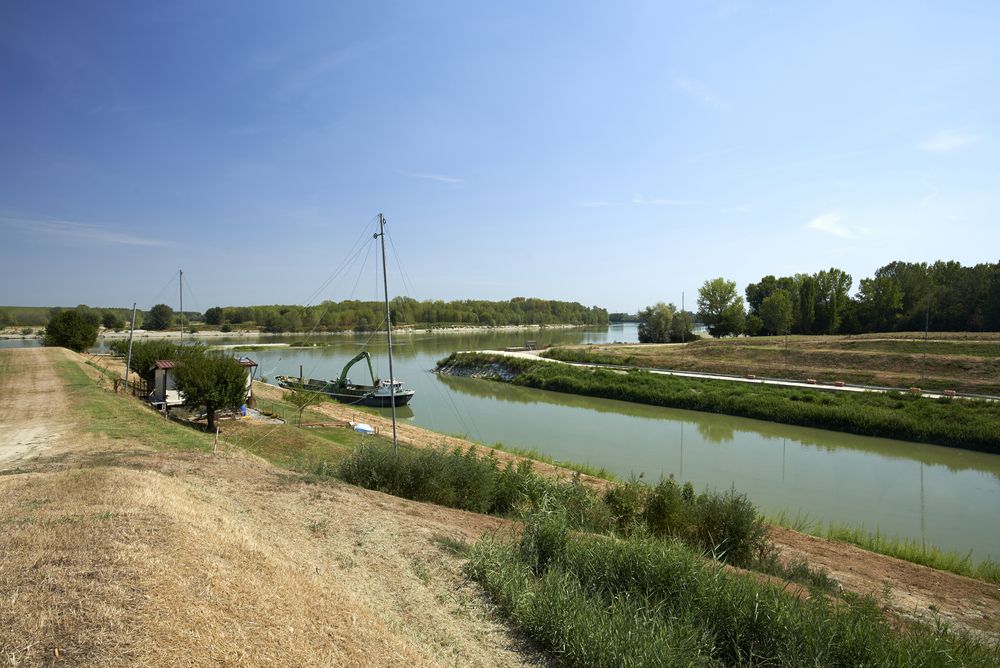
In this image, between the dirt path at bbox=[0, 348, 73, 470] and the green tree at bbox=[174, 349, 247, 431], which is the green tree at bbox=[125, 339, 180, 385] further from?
the green tree at bbox=[174, 349, 247, 431]

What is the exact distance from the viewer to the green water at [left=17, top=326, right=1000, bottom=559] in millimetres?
14719

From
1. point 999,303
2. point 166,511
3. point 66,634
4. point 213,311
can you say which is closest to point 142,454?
point 166,511

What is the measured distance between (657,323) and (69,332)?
2767 inches

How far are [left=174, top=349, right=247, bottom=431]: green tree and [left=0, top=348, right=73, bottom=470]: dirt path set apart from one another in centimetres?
346

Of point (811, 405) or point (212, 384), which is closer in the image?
point (212, 384)

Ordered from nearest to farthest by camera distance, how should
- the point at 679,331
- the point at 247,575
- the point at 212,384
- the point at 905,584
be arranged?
the point at 247,575 → the point at 905,584 → the point at 212,384 → the point at 679,331

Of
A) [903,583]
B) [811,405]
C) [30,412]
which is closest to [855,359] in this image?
[811,405]

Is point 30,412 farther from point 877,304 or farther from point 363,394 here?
point 877,304

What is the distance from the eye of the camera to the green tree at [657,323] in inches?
2935

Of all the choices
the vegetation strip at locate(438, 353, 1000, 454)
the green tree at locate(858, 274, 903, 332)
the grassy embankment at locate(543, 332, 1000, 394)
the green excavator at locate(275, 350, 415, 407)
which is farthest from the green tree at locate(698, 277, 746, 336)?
the green excavator at locate(275, 350, 415, 407)

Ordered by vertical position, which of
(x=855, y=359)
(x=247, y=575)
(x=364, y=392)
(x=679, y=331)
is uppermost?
(x=679, y=331)

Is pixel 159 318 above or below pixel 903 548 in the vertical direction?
above

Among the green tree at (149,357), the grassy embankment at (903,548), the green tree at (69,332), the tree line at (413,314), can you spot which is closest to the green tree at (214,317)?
the tree line at (413,314)

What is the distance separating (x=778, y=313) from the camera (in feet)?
216
